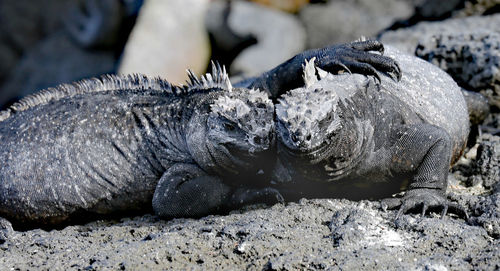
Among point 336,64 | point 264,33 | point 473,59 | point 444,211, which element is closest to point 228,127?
point 336,64

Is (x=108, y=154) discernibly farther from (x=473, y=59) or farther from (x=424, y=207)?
(x=473, y=59)

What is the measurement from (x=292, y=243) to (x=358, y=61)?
1.49 m

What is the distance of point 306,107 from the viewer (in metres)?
3.21

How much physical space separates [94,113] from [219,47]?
226 inches

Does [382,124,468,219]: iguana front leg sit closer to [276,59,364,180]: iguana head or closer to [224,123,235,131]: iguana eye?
[276,59,364,180]: iguana head

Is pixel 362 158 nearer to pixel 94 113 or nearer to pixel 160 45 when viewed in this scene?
pixel 94 113

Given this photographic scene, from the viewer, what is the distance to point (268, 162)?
367 cm

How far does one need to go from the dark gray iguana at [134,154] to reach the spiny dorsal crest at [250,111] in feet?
0.18

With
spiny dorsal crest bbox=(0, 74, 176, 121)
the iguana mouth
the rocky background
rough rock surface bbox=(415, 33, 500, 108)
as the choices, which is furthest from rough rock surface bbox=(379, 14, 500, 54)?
the iguana mouth

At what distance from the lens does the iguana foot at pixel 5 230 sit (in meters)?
3.81

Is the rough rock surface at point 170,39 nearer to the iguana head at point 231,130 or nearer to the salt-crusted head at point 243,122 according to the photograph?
the iguana head at point 231,130

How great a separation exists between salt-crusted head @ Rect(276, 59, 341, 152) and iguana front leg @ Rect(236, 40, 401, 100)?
661 millimetres

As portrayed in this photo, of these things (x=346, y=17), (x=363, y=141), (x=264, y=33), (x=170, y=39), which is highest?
(x=363, y=141)

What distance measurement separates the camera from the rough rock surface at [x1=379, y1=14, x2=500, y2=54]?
6180 mm
